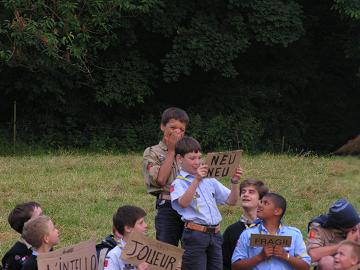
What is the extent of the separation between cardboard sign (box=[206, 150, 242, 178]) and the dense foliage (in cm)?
1318

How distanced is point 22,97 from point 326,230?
16677 millimetres

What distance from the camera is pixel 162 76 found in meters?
22.6

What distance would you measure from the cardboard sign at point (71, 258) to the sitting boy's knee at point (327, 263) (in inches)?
65.4

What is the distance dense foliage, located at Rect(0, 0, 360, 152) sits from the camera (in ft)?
63.8

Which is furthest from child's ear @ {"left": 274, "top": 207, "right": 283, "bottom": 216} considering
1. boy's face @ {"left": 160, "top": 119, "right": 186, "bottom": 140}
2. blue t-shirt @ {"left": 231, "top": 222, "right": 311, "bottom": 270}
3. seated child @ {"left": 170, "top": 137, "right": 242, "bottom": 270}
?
boy's face @ {"left": 160, "top": 119, "right": 186, "bottom": 140}

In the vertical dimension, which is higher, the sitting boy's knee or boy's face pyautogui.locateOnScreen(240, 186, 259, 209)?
boy's face pyautogui.locateOnScreen(240, 186, 259, 209)

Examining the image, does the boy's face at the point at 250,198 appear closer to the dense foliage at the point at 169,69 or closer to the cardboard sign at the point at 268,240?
the cardboard sign at the point at 268,240

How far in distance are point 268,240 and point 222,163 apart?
0.69 metres

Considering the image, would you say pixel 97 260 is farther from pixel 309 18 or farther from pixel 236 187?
pixel 309 18

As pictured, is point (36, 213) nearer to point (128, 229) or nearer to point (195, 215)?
point (128, 229)

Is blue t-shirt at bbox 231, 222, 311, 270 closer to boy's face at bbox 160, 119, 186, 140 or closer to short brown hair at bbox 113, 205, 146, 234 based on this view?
short brown hair at bbox 113, 205, 146, 234

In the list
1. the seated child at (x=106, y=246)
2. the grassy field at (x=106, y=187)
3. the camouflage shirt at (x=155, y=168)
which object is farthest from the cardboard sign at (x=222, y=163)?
the grassy field at (x=106, y=187)

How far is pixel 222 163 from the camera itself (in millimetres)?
5715

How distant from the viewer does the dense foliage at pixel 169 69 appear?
63.8ft
